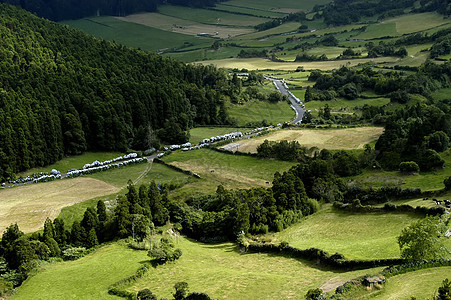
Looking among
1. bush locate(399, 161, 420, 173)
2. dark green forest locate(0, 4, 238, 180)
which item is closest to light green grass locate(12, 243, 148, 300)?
dark green forest locate(0, 4, 238, 180)

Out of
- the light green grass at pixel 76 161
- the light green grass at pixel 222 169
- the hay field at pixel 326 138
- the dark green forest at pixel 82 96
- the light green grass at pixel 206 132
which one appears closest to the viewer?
the light green grass at pixel 222 169

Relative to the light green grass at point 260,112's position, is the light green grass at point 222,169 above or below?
below

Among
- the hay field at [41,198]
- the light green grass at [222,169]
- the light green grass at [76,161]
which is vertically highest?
the light green grass at [222,169]

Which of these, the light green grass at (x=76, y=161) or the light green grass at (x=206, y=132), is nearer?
the light green grass at (x=76, y=161)

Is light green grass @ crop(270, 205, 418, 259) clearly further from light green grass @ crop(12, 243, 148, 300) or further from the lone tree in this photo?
light green grass @ crop(12, 243, 148, 300)

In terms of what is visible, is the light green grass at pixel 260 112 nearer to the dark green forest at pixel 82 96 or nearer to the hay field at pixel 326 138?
the dark green forest at pixel 82 96

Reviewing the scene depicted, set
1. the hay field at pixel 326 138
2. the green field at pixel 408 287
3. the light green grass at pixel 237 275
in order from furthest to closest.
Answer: the hay field at pixel 326 138
the light green grass at pixel 237 275
the green field at pixel 408 287

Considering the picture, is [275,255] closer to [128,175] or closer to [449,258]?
[449,258]

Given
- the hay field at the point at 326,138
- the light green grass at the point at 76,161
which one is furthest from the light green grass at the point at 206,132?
the light green grass at the point at 76,161
